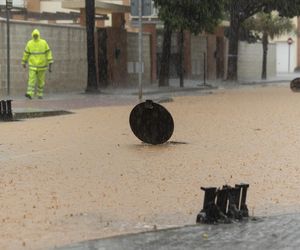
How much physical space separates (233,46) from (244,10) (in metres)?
1.85

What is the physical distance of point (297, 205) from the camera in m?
7.47

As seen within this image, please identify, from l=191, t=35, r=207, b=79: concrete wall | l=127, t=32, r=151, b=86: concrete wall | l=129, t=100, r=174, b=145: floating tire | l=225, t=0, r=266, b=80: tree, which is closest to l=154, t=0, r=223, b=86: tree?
l=127, t=32, r=151, b=86: concrete wall

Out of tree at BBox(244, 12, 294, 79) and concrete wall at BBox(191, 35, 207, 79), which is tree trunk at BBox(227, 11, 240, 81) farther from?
tree at BBox(244, 12, 294, 79)

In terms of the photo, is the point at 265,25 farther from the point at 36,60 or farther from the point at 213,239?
the point at 213,239

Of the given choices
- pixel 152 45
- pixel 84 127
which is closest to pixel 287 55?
pixel 152 45

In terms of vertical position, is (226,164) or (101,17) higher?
(101,17)

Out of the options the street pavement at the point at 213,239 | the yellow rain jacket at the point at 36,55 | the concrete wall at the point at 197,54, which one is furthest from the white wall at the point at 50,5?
the street pavement at the point at 213,239

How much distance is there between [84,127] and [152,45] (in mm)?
19694

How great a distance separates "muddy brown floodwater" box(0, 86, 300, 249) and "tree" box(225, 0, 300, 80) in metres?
20.8

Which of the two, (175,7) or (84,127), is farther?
(175,7)

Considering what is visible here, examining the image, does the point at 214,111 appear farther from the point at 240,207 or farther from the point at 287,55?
the point at 287,55

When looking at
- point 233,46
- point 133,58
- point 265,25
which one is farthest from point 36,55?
point 265,25

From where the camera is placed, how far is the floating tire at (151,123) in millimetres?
10945

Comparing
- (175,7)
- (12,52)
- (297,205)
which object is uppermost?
(175,7)
